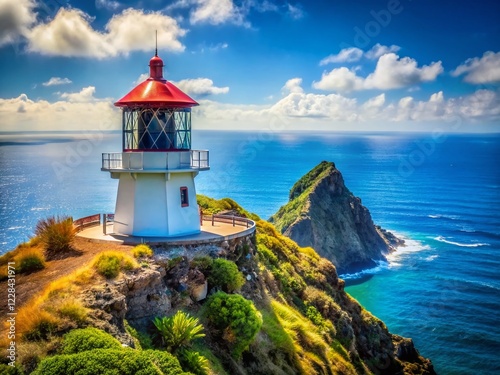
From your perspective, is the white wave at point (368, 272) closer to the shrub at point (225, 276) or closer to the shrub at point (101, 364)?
the shrub at point (225, 276)

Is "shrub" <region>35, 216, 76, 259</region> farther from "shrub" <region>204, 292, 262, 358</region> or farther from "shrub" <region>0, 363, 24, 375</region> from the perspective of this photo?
"shrub" <region>0, 363, 24, 375</region>

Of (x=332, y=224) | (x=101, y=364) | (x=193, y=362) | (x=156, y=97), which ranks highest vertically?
(x=156, y=97)

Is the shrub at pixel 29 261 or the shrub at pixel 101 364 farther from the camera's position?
the shrub at pixel 29 261

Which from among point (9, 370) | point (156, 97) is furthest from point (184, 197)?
point (9, 370)

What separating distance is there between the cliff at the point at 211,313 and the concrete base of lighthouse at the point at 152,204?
7.78 feet

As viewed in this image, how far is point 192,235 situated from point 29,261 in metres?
7.83

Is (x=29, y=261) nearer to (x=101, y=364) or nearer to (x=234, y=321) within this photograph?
(x=234, y=321)

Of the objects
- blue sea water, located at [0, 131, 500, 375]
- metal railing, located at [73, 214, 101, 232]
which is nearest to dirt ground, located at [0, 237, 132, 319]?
metal railing, located at [73, 214, 101, 232]

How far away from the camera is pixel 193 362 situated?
16875 mm

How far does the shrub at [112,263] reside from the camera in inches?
720

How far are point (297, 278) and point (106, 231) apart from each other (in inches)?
451

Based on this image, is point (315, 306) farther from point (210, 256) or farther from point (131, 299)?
point (131, 299)

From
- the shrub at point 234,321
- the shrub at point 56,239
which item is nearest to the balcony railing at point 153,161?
the shrub at point 56,239

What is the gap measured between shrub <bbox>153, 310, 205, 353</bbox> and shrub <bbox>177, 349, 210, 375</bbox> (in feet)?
1.20
